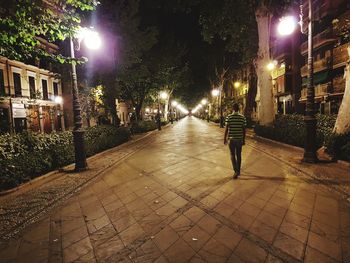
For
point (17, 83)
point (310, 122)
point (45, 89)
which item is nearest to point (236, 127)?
point (310, 122)

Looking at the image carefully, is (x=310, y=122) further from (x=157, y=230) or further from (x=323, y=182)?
(x=157, y=230)

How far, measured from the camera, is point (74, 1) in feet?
21.3

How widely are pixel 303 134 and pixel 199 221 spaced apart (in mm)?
8101

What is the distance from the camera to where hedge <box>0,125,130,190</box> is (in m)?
6.36

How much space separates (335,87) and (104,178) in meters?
21.3

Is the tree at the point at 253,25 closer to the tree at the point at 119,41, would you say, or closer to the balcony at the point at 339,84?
the tree at the point at 119,41

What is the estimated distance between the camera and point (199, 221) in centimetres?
416

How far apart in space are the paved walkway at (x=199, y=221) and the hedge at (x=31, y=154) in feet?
6.02

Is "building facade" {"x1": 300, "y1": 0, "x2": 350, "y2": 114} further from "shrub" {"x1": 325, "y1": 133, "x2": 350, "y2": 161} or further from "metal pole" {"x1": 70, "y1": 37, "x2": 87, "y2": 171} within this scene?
"metal pole" {"x1": 70, "y1": 37, "x2": 87, "y2": 171}

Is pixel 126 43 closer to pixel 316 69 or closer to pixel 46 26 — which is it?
pixel 46 26

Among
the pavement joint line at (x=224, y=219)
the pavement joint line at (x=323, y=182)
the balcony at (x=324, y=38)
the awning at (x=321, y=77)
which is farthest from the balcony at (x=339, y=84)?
the pavement joint line at (x=224, y=219)

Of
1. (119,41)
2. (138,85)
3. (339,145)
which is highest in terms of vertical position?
(119,41)

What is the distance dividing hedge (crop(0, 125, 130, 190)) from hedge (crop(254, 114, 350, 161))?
9.40 metres

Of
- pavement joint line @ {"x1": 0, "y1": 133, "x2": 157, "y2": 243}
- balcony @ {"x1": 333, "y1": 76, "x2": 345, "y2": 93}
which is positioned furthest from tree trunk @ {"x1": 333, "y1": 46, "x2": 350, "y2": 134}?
balcony @ {"x1": 333, "y1": 76, "x2": 345, "y2": 93}
